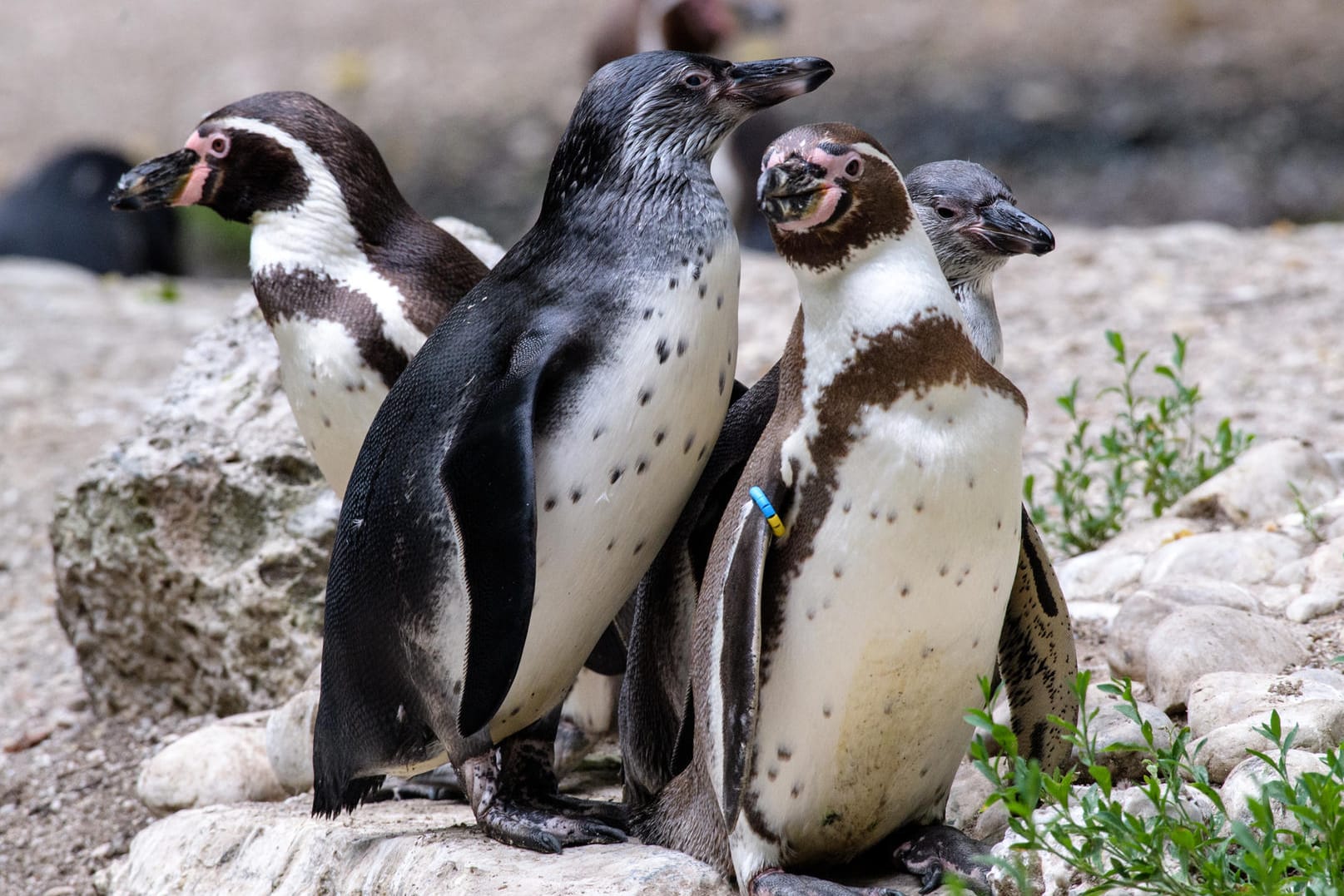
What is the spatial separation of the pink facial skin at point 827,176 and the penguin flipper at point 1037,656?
62 cm

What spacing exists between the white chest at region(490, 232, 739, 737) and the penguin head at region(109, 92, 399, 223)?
1017 mm

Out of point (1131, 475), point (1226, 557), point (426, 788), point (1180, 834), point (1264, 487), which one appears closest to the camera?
point (1180, 834)

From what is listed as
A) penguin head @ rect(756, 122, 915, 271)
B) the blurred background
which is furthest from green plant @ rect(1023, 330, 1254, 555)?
the blurred background

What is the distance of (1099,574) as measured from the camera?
11.9 feet

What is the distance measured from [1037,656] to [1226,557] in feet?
3.39

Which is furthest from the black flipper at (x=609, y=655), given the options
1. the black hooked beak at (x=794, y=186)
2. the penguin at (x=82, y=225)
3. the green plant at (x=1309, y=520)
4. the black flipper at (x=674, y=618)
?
the penguin at (x=82, y=225)

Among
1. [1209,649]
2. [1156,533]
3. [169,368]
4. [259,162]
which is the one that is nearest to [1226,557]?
[1156,533]

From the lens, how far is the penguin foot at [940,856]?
231 centimetres

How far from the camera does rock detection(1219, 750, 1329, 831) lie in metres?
2.13

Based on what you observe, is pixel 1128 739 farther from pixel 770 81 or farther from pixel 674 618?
pixel 770 81

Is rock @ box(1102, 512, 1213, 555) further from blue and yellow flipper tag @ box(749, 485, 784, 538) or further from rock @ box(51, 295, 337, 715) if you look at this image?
rock @ box(51, 295, 337, 715)

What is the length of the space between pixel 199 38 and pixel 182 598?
12616mm

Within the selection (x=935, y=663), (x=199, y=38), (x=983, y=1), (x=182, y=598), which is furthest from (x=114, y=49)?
(x=935, y=663)

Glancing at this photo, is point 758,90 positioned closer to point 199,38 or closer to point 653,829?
point 653,829
